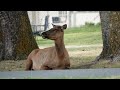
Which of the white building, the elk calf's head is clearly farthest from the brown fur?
the white building

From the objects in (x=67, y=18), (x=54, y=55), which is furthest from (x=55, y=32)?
(x=67, y=18)

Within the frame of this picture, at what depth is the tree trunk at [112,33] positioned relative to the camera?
468cm

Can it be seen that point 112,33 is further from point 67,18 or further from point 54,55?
point 67,18

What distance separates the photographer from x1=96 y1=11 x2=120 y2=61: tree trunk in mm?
4676

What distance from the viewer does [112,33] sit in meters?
4.74

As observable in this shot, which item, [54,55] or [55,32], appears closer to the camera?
[55,32]

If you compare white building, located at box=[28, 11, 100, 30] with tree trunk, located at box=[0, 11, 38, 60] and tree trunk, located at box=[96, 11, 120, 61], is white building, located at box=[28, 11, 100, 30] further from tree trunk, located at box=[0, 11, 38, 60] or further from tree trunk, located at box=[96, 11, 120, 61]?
tree trunk, located at box=[96, 11, 120, 61]

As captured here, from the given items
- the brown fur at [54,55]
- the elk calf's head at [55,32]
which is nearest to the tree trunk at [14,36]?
the brown fur at [54,55]

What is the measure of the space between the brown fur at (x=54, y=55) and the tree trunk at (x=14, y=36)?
0.82 m

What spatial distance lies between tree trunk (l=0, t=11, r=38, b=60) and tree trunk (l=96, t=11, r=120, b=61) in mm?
1577

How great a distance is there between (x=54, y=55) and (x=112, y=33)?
33.1 inches

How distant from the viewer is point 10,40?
19.1 ft
